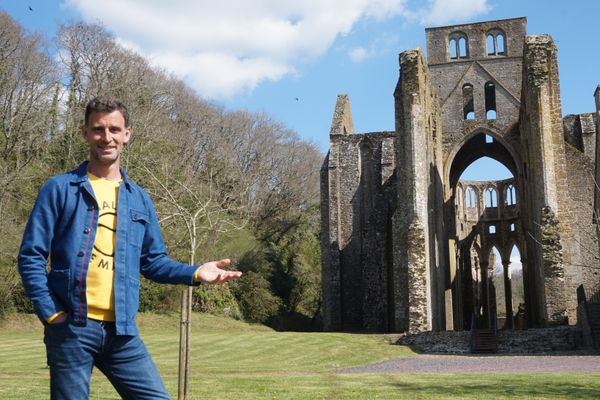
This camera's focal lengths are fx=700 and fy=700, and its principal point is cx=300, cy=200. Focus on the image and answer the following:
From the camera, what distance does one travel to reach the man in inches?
119

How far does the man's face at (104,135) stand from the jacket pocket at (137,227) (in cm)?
28

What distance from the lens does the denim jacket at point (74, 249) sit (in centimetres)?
301

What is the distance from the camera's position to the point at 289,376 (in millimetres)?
12273

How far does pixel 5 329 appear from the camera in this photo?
83.6ft

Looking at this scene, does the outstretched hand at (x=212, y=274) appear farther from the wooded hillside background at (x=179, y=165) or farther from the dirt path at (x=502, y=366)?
the wooded hillside background at (x=179, y=165)

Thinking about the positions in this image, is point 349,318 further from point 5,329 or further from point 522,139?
point 5,329

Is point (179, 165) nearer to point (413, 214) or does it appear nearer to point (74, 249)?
point (413, 214)

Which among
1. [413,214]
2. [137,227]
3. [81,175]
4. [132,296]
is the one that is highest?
[413,214]

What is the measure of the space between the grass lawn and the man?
539 cm

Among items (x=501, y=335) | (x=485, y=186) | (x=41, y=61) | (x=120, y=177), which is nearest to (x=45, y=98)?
(x=41, y=61)

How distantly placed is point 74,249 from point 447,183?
3526cm

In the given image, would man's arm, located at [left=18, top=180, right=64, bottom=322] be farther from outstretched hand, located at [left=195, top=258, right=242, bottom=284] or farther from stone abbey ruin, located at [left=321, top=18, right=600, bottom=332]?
stone abbey ruin, located at [left=321, top=18, right=600, bottom=332]

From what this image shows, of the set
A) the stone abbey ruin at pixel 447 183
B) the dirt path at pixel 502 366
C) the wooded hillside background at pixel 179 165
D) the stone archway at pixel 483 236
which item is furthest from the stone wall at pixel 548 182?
the stone archway at pixel 483 236

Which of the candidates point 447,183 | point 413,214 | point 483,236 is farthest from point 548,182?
point 483,236
